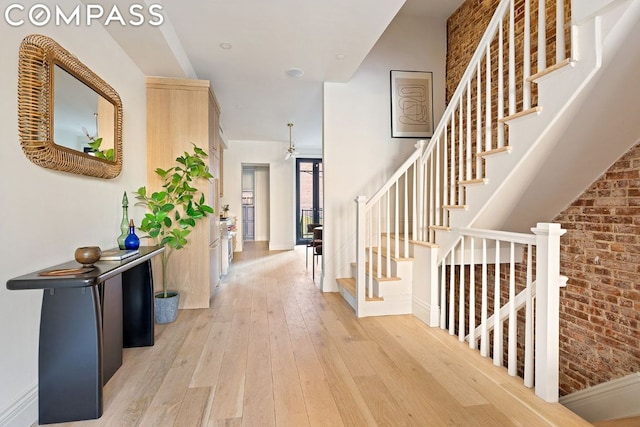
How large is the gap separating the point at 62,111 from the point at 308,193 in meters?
6.92

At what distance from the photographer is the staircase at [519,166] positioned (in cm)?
171

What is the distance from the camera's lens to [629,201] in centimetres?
235

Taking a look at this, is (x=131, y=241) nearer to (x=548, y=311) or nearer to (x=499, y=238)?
(x=499, y=238)

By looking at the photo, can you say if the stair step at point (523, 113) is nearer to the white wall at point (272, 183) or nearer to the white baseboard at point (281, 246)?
the white wall at point (272, 183)

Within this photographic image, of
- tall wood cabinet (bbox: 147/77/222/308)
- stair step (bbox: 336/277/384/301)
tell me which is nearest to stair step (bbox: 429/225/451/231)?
stair step (bbox: 336/277/384/301)

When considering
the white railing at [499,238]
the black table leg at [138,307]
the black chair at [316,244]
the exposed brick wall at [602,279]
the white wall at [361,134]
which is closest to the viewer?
the white railing at [499,238]

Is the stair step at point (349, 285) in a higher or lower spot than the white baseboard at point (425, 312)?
higher

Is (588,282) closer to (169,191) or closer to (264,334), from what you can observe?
(264,334)

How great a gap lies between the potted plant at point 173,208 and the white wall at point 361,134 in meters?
1.57

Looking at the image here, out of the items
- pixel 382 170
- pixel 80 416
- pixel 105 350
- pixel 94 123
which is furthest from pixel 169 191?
pixel 382 170

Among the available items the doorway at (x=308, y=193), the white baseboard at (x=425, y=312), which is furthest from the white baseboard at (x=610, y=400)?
the doorway at (x=308, y=193)

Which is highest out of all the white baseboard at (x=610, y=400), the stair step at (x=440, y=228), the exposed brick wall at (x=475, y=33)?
the exposed brick wall at (x=475, y=33)

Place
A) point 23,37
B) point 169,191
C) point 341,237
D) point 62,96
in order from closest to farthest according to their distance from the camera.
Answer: point 23,37 < point 62,96 < point 169,191 < point 341,237

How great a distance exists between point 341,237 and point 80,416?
10.00 feet
